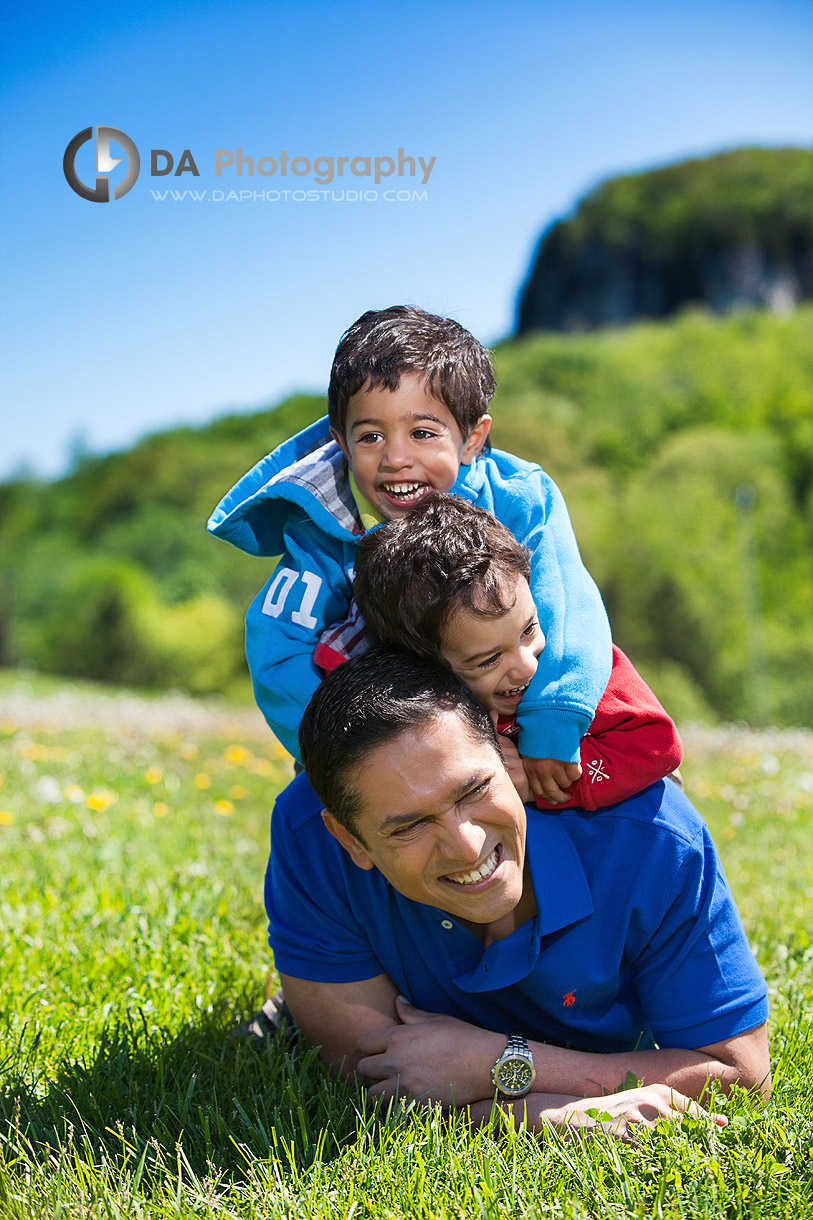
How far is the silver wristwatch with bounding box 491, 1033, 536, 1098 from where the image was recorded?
230 cm

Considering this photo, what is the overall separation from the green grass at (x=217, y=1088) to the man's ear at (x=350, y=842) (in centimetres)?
57

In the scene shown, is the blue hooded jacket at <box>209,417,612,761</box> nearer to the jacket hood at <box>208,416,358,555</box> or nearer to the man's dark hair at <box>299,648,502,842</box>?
the jacket hood at <box>208,416,358,555</box>

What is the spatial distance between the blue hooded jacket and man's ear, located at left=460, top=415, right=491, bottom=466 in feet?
0.11

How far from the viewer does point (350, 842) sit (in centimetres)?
231

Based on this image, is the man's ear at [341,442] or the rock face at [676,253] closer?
the man's ear at [341,442]

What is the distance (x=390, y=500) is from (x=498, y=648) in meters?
0.65

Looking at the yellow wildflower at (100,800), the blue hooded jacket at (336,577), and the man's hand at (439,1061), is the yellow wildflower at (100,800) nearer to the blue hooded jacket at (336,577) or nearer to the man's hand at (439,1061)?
the blue hooded jacket at (336,577)

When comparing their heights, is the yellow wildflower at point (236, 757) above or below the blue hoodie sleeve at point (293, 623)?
below

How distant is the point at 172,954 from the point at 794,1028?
6.61ft

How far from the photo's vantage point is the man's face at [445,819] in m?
2.14

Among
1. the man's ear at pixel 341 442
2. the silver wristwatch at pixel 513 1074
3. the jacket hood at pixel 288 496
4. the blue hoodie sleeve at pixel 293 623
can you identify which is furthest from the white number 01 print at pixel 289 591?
the silver wristwatch at pixel 513 1074

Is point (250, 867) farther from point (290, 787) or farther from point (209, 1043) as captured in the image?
point (290, 787)

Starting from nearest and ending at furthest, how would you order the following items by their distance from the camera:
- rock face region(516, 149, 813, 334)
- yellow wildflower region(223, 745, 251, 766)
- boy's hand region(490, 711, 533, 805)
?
boy's hand region(490, 711, 533, 805)
yellow wildflower region(223, 745, 251, 766)
rock face region(516, 149, 813, 334)

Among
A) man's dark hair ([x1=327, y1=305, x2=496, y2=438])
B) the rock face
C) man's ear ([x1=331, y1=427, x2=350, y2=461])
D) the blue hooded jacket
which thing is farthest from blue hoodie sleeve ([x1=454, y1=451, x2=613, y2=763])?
the rock face
